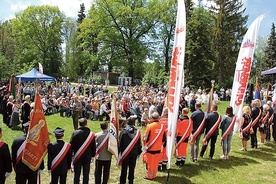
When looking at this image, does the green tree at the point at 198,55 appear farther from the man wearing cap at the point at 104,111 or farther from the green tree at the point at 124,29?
the man wearing cap at the point at 104,111

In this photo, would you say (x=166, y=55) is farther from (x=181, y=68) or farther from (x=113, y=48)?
(x=181, y=68)

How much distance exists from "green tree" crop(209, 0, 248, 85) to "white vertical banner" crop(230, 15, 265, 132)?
30.3 m

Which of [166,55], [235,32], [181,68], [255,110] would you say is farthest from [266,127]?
[166,55]

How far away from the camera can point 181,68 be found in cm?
664

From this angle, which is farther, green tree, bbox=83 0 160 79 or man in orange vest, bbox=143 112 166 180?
green tree, bbox=83 0 160 79

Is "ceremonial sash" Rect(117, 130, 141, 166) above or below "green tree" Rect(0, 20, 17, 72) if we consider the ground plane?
below

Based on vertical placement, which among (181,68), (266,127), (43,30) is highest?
(43,30)

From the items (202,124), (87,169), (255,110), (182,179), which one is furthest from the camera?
(255,110)

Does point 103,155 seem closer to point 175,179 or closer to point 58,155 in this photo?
point 58,155

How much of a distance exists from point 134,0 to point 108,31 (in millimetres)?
7268

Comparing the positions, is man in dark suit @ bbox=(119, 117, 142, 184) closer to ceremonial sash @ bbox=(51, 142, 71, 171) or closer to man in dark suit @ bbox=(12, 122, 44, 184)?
ceremonial sash @ bbox=(51, 142, 71, 171)

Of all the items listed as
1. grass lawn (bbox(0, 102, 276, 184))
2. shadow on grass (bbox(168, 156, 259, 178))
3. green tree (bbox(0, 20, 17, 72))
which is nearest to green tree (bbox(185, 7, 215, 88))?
grass lawn (bbox(0, 102, 276, 184))

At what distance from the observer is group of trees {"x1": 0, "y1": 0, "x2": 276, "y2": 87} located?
36.6 meters

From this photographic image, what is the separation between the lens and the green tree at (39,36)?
5750 cm
